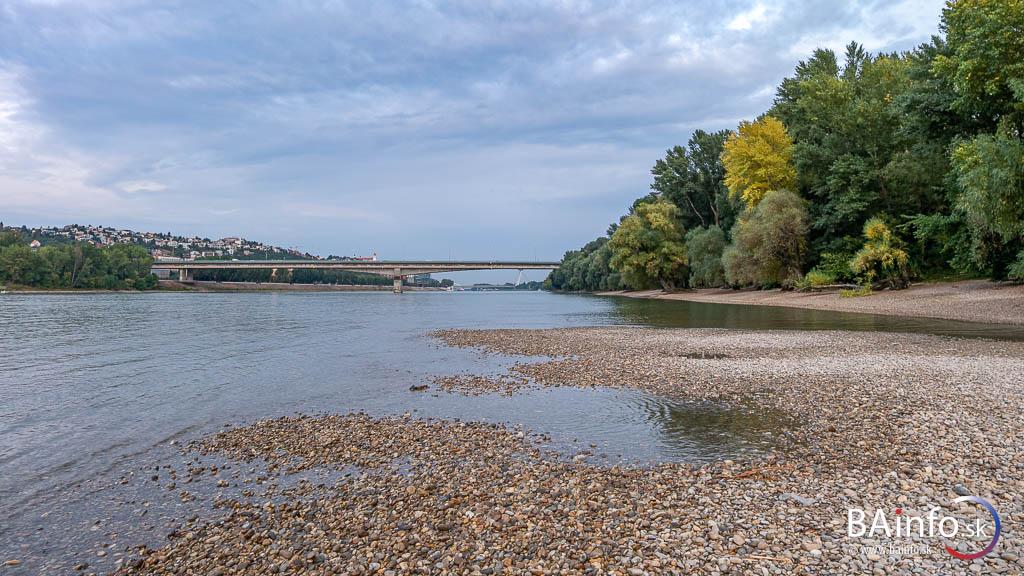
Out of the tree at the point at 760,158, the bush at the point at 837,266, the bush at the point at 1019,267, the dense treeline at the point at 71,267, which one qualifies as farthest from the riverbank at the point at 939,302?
the dense treeline at the point at 71,267

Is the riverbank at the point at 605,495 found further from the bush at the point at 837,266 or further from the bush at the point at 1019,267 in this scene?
the bush at the point at 837,266

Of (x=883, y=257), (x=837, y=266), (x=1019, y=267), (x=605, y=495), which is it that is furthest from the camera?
(x=837, y=266)

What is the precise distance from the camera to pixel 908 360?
16.3m

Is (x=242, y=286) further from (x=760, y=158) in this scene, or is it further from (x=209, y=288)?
(x=760, y=158)

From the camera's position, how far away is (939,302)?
35375 mm

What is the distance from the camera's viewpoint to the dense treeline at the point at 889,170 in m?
27.9

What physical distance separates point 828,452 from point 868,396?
4.56 m

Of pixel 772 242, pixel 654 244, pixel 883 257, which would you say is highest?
pixel 654 244

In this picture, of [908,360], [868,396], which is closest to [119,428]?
[868,396]

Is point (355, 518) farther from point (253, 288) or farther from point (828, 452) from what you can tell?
point (253, 288)

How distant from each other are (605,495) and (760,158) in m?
59.3

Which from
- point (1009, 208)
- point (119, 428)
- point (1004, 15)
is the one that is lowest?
point (119, 428)

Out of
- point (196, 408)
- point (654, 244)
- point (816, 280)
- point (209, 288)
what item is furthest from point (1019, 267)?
point (209, 288)

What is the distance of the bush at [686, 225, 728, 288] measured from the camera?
71.2 m
